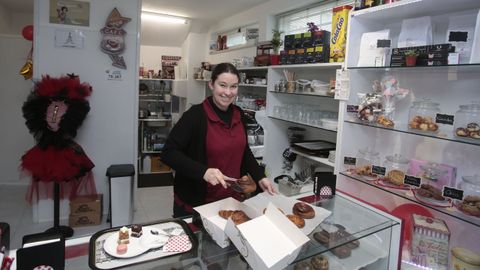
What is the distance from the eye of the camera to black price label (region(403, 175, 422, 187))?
1.86 meters

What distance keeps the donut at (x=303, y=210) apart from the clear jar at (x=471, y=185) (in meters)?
0.96

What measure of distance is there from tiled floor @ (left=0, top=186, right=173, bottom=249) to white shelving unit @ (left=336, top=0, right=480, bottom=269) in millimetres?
2417

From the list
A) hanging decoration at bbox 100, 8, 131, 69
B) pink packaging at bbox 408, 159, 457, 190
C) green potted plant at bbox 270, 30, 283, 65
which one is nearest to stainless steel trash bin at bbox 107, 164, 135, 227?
hanging decoration at bbox 100, 8, 131, 69

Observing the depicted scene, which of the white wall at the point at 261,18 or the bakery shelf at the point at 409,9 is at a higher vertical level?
the white wall at the point at 261,18

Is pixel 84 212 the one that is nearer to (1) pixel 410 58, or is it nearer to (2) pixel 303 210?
(2) pixel 303 210

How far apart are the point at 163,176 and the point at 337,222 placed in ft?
14.4

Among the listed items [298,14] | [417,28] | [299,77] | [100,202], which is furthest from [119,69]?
[417,28]

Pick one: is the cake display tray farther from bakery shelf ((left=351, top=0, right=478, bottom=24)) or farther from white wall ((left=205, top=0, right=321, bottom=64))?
white wall ((left=205, top=0, right=321, bottom=64))

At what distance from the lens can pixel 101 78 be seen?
3.45 m

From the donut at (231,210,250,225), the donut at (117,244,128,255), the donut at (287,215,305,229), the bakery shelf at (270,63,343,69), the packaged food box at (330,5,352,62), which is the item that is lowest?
the donut at (117,244,128,255)

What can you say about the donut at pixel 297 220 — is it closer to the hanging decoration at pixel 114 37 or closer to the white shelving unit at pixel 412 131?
the white shelving unit at pixel 412 131

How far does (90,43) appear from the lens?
11.0 ft

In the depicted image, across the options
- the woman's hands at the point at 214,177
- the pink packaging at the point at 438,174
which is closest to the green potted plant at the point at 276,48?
the pink packaging at the point at 438,174

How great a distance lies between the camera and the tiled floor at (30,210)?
3.35 m
